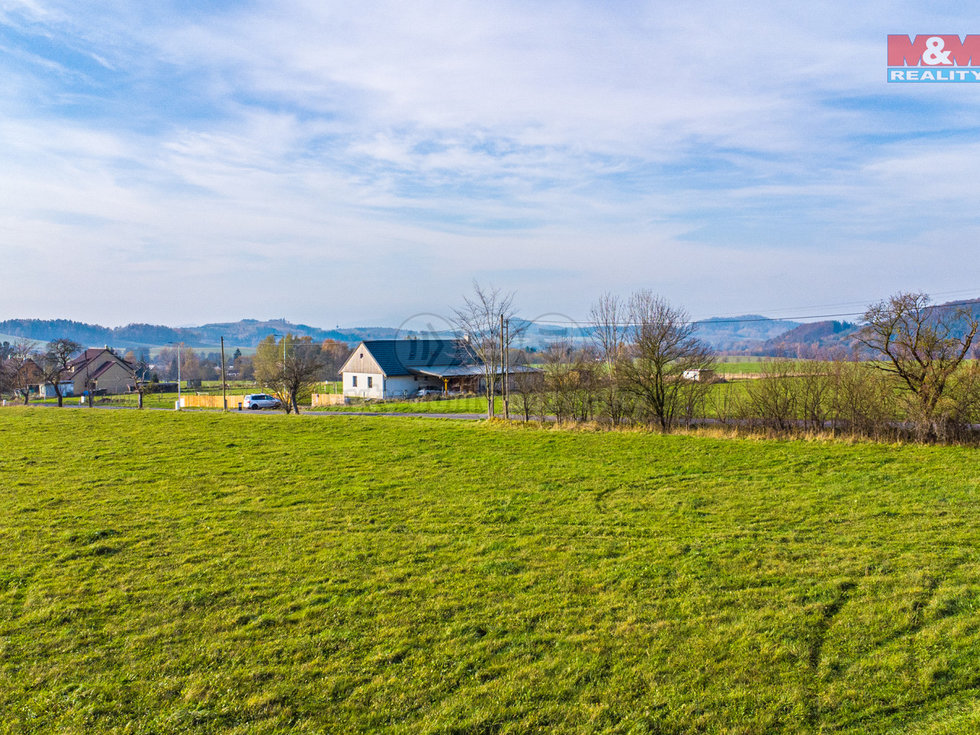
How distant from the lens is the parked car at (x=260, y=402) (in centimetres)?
4525

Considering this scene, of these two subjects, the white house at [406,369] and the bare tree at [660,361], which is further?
the white house at [406,369]

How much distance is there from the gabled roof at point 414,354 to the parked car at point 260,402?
10059 millimetres

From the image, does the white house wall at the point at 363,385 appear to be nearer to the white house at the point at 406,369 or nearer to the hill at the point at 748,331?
the white house at the point at 406,369

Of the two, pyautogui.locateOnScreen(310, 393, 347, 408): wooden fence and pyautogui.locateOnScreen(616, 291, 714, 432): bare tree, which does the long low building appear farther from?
pyautogui.locateOnScreen(616, 291, 714, 432): bare tree

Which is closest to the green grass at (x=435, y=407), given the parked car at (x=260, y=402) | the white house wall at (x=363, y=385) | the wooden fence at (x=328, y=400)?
the parked car at (x=260, y=402)

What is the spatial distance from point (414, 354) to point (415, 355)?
0.17 metres

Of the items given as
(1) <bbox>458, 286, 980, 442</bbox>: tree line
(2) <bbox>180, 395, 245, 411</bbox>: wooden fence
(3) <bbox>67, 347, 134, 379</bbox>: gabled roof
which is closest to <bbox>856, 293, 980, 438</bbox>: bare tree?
(1) <bbox>458, 286, 980, 442</bbox>: tree line

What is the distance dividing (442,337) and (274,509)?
45.3 m

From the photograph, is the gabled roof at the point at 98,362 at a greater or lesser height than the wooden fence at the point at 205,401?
greater

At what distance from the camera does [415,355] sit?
5578cm

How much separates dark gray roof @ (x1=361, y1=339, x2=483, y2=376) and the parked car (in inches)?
398

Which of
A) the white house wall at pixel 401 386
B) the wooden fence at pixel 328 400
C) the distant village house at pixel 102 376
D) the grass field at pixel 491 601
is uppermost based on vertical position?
the distant village house at pixel 102 376

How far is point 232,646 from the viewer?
6.59m

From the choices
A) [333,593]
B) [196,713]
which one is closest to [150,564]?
[333,593]
